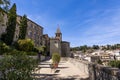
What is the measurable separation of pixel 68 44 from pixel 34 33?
18.8m

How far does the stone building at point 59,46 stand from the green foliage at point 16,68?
184 ft

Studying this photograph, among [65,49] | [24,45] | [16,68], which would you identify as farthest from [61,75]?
[65,49]

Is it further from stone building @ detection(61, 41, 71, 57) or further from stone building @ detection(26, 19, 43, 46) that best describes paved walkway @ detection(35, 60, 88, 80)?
stone building @ detection(61, 41, 71, 57)

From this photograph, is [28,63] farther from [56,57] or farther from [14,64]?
[56,57]

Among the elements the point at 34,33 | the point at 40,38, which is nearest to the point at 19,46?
the point at 34,33

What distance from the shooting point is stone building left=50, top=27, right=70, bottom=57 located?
62.7 metres

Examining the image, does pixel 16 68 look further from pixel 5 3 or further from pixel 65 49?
pixel 65 49

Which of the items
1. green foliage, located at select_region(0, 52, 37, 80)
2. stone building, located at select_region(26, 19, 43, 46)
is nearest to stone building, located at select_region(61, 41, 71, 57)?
stone building, located at select_region(26, 19, 43, 46)

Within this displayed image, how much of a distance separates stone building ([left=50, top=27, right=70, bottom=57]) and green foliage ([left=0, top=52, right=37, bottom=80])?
56.2 meters

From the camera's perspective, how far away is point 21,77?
5910mm

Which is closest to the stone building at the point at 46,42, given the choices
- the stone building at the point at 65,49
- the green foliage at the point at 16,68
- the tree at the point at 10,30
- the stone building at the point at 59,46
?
the stone building at the point at 59,46

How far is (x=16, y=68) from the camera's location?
5.99 meters

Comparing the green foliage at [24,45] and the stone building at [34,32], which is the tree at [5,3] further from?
the stone building at [34,32]

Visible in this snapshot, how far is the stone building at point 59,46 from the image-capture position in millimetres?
62688
